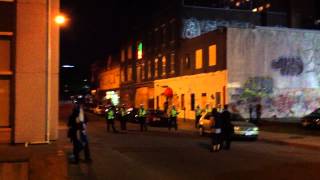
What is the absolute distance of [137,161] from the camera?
16.9 metres

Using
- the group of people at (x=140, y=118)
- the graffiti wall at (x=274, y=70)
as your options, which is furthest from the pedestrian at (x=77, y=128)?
the graffiti wall at (x=274, y=70)

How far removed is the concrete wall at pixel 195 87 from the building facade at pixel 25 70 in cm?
2946

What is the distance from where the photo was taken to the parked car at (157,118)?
1513 inches

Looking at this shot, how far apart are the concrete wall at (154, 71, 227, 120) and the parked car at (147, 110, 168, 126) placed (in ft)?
20.0

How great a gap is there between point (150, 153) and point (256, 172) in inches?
232

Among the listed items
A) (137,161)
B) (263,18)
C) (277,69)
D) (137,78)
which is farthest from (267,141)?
(137,78)

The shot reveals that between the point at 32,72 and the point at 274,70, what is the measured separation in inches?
1267

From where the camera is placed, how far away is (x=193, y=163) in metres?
16.3

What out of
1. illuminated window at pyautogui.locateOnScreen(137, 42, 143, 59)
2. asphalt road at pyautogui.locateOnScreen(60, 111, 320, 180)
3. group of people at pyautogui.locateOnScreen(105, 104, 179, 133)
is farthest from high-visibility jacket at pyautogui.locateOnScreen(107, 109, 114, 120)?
illuminated window at pyautogui.locateOnScreen(137, 42, 143, 59)

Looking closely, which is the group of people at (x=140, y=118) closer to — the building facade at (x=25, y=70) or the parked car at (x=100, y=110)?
the building facade at (x=25, y=70)

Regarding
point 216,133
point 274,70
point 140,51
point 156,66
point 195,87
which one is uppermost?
point 140,51

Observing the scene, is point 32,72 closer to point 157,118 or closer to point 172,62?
→ point 157,118

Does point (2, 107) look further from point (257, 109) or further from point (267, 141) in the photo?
point (257, 109)

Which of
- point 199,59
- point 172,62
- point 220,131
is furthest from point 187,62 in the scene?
point 220,131
